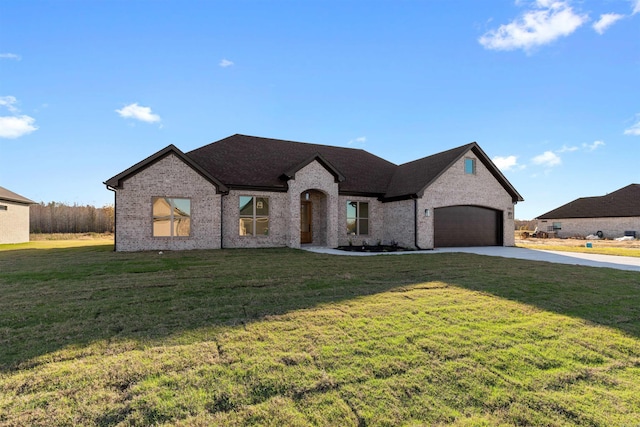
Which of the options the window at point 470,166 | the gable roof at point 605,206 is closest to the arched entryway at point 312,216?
the window at point 470,166

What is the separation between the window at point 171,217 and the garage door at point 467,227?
510 inches

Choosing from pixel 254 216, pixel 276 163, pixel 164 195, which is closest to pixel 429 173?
pixel 276 163

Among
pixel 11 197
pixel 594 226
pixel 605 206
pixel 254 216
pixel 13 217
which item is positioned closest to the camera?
pixel 254 216

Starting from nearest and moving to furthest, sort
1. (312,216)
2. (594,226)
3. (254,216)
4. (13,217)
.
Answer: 1. (254,216)
2. (312,216)
3. (13,217)
4. (594,226)

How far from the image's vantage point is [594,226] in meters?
33.4

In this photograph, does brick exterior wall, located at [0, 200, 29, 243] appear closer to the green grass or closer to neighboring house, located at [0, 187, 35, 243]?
neighboring house, located at [0, 187, 35, 243]

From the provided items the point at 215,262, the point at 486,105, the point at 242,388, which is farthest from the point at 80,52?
the point at 486,105

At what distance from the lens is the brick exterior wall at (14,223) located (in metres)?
21.2

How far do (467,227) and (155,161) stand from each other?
16929mm

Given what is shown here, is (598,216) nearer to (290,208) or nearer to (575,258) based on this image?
(575,258)

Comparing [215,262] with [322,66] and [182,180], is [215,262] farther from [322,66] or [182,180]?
[322,66]

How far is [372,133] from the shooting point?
19.5 m

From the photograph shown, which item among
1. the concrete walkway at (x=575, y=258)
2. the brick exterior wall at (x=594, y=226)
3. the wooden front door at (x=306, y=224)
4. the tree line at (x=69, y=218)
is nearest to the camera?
the concrete walkway at (x=575, y=258)

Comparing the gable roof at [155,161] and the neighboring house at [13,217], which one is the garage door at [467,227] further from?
the neighboring house at [13,217]
